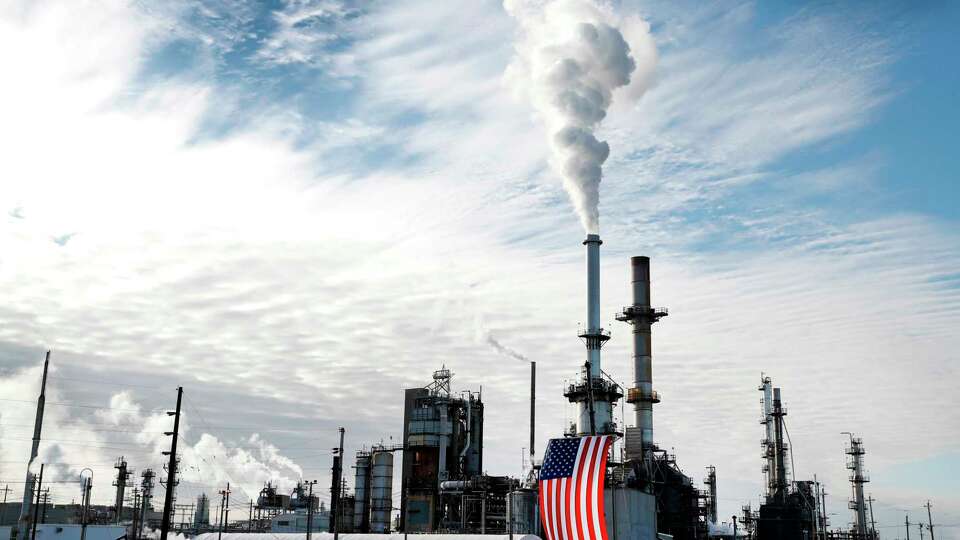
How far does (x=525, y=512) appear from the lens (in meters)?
78.8

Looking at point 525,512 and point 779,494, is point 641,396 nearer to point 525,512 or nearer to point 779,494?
point 525,512

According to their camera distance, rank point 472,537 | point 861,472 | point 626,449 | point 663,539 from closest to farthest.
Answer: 1. point 472,537
2. point 663,539
3. point 626,449
4. point 861,472

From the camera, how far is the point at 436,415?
92250mm

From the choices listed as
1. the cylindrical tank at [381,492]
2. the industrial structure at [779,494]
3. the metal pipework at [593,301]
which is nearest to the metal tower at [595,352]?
the metal pipework at [593,301]

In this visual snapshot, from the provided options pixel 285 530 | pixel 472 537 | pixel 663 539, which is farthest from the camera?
pixel 285 530

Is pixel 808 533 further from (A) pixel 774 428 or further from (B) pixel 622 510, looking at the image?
(B) pixel 622 510

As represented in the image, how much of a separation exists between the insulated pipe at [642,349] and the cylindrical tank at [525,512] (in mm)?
14974

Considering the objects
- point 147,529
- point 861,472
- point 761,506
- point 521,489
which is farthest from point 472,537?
point 861,472

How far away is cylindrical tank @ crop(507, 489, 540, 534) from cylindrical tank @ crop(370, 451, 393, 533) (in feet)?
54.7

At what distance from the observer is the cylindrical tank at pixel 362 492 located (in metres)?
93.5

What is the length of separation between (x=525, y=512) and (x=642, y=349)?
22.1 meters

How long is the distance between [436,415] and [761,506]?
47181 mm

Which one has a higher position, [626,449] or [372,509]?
[626,449]

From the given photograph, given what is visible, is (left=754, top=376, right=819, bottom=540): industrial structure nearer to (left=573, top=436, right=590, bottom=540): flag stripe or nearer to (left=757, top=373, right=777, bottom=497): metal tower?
(left=757, top=373, right=777, bottom=497): metal tower
